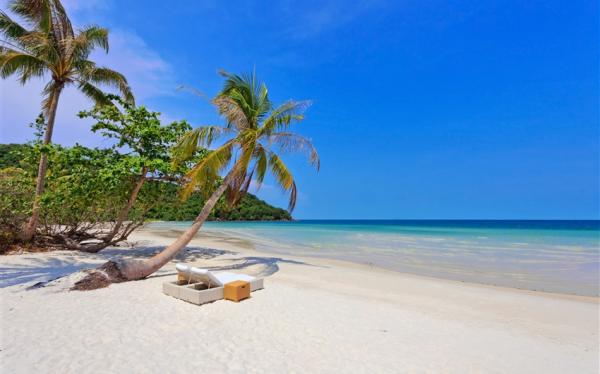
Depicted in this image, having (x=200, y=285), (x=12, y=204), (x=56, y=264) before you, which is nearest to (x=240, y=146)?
(x=200, y=285)

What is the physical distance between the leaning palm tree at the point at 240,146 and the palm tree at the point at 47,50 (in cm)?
453

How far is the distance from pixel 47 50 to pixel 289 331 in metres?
10.5

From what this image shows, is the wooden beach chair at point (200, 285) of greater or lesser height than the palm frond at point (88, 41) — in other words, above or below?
below

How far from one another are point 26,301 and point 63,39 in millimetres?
8281

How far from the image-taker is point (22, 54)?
9273 mm

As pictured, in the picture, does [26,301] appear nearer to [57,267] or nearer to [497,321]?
Result: [57,267]

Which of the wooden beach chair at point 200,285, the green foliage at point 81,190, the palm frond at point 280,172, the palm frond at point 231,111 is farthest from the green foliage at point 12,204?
the palm frond at point 280,172

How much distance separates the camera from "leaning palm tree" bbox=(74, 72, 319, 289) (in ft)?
25.8

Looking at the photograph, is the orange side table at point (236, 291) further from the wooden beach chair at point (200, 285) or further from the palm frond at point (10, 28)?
the palm frond at point (10, 28)

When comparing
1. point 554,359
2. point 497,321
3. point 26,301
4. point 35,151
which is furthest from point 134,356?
point 35,151

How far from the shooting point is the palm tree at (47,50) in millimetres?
9281

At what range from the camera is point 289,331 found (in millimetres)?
4465

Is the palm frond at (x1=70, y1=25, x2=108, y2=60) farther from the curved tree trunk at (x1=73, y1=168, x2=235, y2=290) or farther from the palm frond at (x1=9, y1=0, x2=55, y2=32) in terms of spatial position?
the curved tree trunk at (x1=73, y1=168, x2=235, y2=290)

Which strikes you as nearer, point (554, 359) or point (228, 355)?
point (228, 355)
